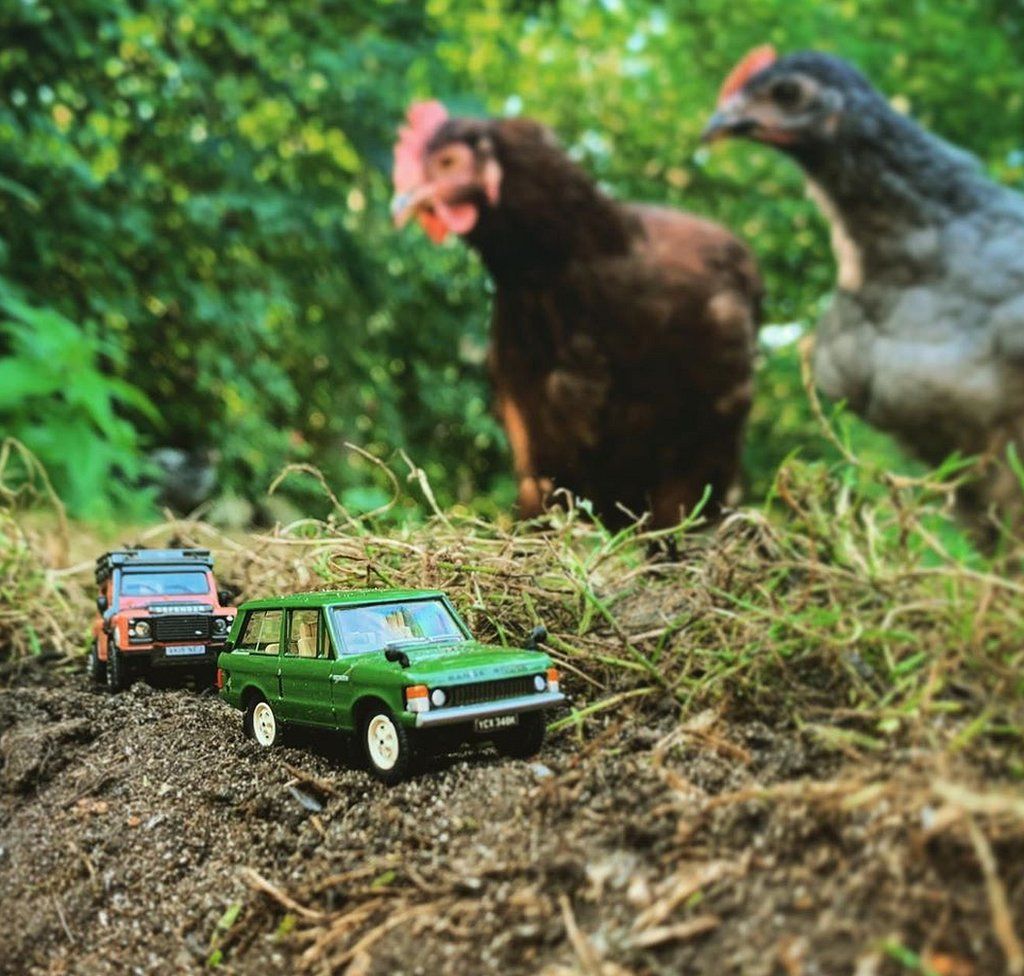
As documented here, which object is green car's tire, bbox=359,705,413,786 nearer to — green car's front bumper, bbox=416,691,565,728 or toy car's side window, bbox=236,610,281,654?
green car's front bumper, bbox=416,691,565,728

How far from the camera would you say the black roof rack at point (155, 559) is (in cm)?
178

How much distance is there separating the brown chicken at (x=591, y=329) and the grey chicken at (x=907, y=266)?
1.34 ft

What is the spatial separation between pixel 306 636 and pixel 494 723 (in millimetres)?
291

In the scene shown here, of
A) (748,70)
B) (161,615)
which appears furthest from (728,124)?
→ (161,615)

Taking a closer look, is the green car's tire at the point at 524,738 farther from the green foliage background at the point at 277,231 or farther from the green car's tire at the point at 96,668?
the green foliage background at the point at 277,231

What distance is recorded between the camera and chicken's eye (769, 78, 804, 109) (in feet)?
13.1

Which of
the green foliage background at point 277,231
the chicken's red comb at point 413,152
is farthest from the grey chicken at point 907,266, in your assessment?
the chicken's red comb at point 413,152

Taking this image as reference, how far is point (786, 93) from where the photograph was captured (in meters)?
4.02

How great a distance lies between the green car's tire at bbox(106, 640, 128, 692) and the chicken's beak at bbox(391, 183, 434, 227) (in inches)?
97.7

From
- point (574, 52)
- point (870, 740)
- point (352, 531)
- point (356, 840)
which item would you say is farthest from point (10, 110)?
point (574, 52)

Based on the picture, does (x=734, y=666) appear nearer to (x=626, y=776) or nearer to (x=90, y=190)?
(x=626, y=776)

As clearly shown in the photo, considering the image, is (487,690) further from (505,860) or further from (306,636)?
(306,636)

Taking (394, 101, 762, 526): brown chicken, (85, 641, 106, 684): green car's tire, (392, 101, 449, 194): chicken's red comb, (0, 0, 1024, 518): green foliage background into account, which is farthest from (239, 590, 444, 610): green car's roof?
(392, 101, 449, 194): chicken's red comb

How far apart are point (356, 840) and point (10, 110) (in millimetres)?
4432
